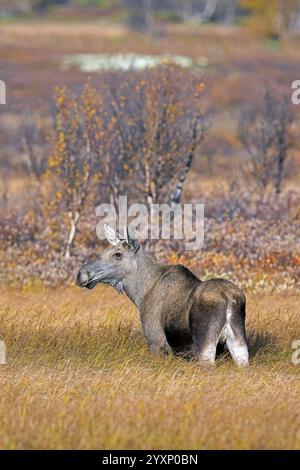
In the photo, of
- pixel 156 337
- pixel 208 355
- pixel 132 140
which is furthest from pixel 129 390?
pixel 132 140

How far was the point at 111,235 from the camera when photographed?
38.6 ft

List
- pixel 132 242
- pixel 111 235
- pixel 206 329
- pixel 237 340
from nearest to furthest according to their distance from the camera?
pixel 206 329, pixel 237 340, pixel 111 235, pixel 132 242

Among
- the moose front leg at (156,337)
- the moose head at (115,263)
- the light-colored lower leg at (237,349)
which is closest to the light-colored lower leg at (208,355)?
the light-colored lower leg at (237,349)

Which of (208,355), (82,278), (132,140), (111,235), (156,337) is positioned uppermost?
(111,235)

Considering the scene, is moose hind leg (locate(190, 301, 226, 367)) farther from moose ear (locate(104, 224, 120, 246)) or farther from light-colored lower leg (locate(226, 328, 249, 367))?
moose ear (locate(104, 224, 120, 246))

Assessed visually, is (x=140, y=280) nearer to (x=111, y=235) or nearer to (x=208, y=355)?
(x=111, y=235)

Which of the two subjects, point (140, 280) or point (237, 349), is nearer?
point (237, 349)

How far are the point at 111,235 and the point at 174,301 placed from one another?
106 cm

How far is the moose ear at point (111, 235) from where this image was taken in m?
11.7

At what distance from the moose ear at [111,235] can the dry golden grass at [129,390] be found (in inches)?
53.1

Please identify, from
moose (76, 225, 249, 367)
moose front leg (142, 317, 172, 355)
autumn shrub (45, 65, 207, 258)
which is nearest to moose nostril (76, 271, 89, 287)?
moose (76, 225, 249, 367)

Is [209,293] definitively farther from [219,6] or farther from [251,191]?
[219,6]

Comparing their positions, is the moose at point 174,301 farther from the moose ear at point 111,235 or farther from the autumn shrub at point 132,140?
the autumn shrub at point 132,140
